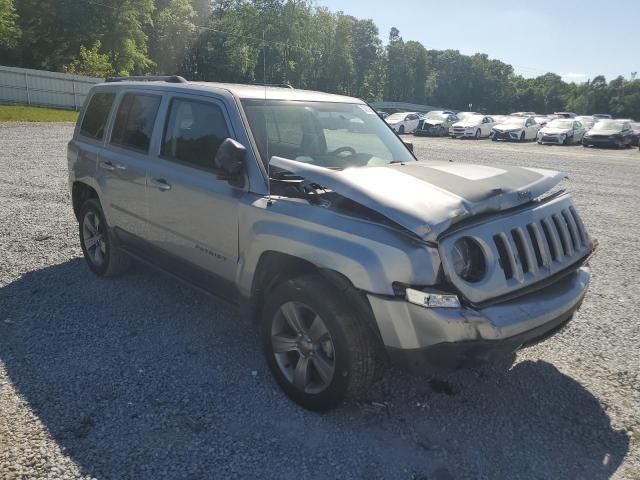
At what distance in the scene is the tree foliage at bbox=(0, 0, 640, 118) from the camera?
15672 mm

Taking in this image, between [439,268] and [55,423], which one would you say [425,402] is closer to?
[439,268]

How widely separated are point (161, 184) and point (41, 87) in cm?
3504

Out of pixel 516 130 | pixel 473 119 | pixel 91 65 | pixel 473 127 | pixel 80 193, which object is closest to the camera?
pixel 80 193

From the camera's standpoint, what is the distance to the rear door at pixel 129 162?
4488 millimetres

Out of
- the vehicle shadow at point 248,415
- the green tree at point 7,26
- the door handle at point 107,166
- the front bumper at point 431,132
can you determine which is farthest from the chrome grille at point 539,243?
the green tree at point 7,26

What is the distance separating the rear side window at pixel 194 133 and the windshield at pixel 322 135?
273 millimetres

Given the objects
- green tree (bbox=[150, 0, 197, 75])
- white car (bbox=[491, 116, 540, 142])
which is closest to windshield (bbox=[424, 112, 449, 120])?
white car (bbox=[491, 116, 540, 142])

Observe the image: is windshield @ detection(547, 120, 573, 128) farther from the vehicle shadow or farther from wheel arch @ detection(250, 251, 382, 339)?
wheel arch @ detection(250, 251, 382, 339)

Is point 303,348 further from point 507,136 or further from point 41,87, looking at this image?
point 41,87

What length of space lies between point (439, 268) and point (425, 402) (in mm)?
1138

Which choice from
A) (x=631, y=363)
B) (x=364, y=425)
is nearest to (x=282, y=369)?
(x=364, y=425)

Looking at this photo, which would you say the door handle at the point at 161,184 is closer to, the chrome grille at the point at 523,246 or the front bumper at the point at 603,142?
the chrome grille at the point at 523,246

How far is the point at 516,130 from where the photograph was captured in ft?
105

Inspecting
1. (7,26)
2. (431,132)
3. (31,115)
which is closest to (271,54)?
(31,115)
